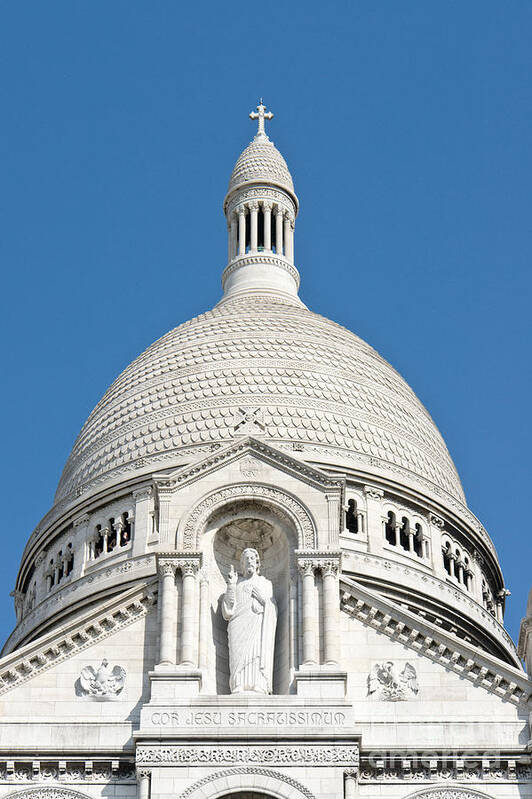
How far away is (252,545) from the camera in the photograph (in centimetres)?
3978

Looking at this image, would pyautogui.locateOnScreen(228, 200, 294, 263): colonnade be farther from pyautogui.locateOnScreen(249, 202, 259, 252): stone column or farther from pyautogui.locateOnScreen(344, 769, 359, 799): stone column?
pyautogui.locateOnScreen(344, 769, 359, 799): stone column

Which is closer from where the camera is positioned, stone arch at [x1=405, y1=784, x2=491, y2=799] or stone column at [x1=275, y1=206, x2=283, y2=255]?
stone arch at [x1=405, y1=784, x2=491, y2=799]

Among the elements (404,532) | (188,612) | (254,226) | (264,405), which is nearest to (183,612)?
(188,612)

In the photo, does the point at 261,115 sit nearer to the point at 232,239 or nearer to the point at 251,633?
the point at 232,239

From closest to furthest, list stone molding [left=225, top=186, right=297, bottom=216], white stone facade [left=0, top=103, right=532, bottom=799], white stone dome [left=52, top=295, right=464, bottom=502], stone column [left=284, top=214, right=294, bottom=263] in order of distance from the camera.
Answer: white stone facade [left=0, top=103, right=532, bottom=799], white stone dome [left=52, top=295, right=464, bottom=502], stone column [left=284, top=214, right=294, bottom=263], stone molding [left=225, top=186, right=297, bottom=216]

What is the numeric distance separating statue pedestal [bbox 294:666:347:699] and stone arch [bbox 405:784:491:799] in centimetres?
228

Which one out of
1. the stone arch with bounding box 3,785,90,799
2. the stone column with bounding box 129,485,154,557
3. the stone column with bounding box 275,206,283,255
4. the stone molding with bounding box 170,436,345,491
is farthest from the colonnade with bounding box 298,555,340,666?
the stone column with bounding box 275,206,283,255

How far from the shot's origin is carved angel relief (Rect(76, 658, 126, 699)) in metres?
36.5

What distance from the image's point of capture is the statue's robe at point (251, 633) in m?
36.9

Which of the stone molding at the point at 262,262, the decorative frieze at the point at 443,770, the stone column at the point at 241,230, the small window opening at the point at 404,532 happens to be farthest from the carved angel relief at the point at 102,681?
the stone column at the point at 241,230

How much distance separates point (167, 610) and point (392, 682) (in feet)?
14.8

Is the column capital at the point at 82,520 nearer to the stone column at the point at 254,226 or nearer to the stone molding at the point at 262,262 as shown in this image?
the stone molding at the point at 262,262

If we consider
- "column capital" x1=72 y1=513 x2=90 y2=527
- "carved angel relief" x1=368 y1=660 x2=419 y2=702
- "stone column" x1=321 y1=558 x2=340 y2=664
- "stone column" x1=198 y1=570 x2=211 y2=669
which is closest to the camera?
"carved angel relief" x1=368 y1=660 x2=419 y2=702

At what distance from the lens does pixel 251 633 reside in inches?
1478
